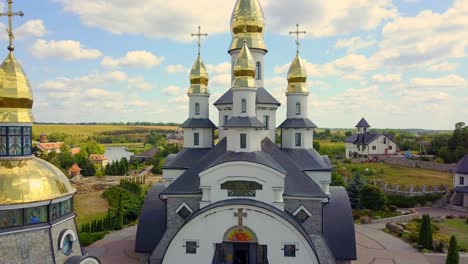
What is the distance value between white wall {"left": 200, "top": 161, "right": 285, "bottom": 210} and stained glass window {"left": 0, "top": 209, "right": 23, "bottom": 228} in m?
7.68

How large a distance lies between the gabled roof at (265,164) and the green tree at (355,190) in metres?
16.1

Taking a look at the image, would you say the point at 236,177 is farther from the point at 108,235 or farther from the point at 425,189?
the point at 425,189

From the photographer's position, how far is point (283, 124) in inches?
874

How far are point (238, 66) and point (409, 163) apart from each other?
48646 mm

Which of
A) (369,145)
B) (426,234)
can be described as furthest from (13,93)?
(369,145)

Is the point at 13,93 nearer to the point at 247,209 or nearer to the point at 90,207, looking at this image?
the point at 247,209

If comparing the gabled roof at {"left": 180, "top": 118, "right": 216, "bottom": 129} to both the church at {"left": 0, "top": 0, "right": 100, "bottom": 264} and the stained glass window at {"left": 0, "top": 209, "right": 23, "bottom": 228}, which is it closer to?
the church at {"left": 0, "top": 0, "right": 100, "bottom": 264}

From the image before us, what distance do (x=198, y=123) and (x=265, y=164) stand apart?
7.92 metres

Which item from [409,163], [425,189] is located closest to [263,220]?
[425,189]

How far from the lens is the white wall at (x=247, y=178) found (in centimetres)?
1608

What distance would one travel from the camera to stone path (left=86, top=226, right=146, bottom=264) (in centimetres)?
1938

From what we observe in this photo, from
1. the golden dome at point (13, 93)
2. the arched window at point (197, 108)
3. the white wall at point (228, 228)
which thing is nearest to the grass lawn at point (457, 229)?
the white wall at point (228, 228)

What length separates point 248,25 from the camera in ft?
71.6

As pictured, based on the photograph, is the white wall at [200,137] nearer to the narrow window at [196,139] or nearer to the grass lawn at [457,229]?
the narrow window at [196,139]
